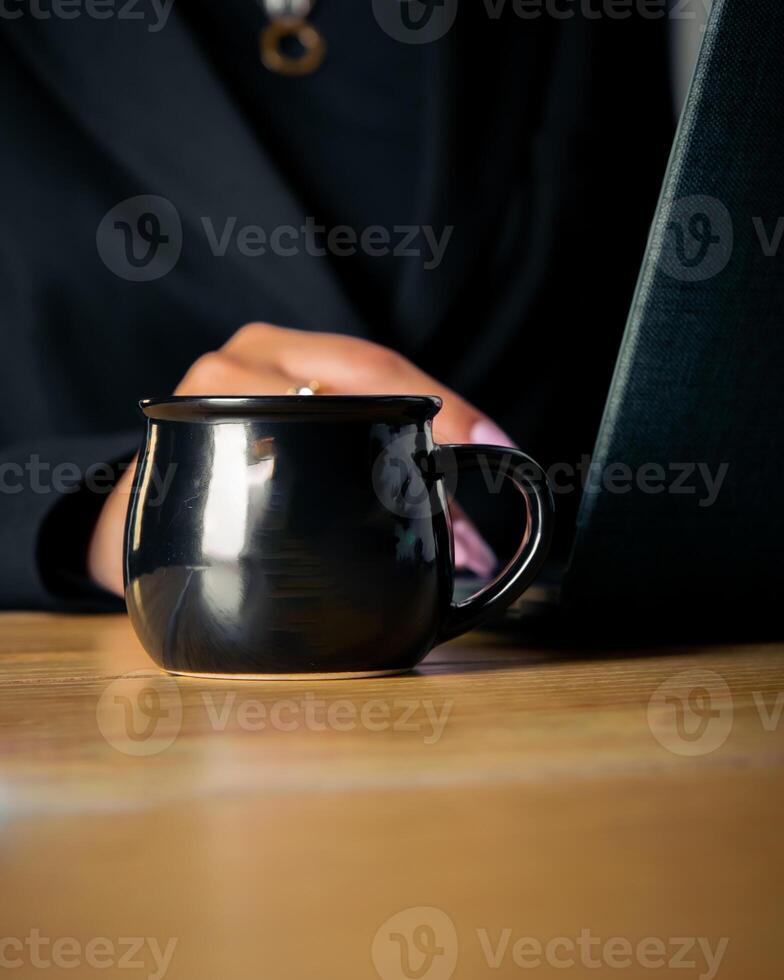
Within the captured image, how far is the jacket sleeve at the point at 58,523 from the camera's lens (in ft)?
2.33

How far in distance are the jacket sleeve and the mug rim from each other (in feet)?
0.98

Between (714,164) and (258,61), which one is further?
(258,61)

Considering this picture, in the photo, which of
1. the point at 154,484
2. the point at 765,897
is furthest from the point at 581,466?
the point at 765,897

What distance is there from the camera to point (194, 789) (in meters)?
0.26

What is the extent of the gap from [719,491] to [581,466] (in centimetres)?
71

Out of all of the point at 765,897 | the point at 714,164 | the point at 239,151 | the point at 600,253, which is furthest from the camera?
the point at 600,253

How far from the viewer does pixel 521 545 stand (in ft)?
1.55

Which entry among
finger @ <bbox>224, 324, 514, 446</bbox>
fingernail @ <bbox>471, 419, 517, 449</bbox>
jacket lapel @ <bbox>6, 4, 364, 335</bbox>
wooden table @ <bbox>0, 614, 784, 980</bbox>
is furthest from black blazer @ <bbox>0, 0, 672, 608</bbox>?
wooden table @ <bbox>0, 614, 784, 980</bbox>

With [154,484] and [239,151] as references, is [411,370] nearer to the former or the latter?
A: [154,484]

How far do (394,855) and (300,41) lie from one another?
1015 millimetres

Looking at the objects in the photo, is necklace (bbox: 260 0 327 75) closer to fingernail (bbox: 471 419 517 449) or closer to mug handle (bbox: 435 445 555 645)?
fingernail (bbox: 471 419 517 449)

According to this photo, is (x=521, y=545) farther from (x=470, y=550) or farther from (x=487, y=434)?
(x=470, y=550)

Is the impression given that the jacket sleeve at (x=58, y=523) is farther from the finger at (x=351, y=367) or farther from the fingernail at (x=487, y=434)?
the fingernail at (x=487, y=434)

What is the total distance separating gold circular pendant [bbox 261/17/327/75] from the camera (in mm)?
1103
